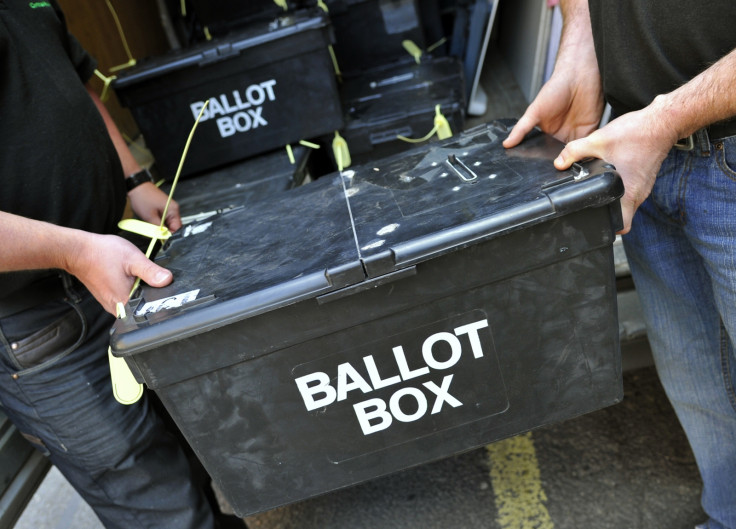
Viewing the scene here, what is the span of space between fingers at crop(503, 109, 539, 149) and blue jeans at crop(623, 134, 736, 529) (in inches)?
9.4

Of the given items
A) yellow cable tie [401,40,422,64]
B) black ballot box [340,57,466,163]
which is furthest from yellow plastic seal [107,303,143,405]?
yellow cable tie [401,40,422,64]

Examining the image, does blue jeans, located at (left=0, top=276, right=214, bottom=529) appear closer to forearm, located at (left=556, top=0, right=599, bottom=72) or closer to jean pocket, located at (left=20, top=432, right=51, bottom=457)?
jean pocket, located at (left=20, top=432, right=51, bottom=457)

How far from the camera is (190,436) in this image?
100 centimetres

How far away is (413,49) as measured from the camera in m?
2.48

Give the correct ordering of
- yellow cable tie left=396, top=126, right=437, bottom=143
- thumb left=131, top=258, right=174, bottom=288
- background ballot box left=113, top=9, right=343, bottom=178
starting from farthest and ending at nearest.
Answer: yellow cable tie left=396, top=126, right=437, bottom=143 < background ballot box left=113, top=9, right=343, bottom=178 < thumb left=131, top=258, right=174, bottom=288

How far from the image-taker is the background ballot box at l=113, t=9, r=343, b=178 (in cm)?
191

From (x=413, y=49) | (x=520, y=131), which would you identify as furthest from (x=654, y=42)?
(x=413, y=49)

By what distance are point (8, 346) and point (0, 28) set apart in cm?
57

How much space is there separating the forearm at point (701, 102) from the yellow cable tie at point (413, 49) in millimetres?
1580

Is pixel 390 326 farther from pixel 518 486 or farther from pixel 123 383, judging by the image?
pixel 518 486

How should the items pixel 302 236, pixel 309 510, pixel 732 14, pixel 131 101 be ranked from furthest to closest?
pixel 131 101 < pixel 309 510 < pixel 302 236 < pixel 732 14

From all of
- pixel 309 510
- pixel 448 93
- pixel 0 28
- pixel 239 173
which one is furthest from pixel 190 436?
pixel 448 93

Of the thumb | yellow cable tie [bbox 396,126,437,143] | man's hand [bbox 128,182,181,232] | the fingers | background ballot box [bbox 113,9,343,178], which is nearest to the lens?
the thumb

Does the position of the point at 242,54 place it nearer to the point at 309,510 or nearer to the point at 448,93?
the point at 448,93
